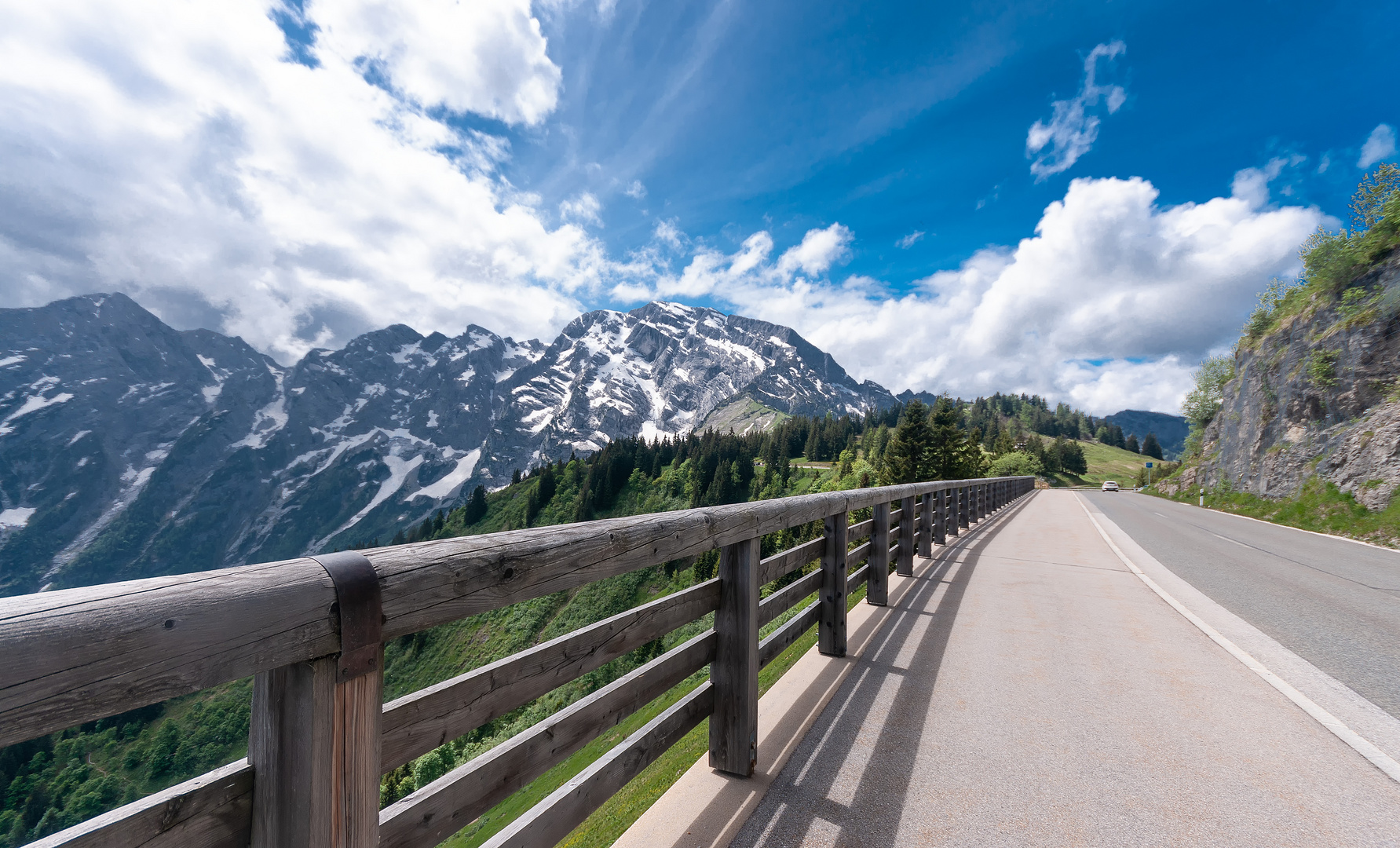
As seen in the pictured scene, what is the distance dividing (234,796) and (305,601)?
1.46 feet

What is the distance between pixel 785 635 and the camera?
4.29 meters

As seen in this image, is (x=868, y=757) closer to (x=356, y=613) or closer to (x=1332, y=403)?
(x=356, y=613)

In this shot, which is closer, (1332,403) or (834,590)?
(834,590)

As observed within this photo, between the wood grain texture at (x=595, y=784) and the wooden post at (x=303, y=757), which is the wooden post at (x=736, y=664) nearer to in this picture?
the wood grain texture at (x=595, y=784)

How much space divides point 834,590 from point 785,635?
94 cm

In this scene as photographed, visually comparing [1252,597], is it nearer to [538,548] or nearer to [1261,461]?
[538,548]

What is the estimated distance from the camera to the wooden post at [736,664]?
323 cm

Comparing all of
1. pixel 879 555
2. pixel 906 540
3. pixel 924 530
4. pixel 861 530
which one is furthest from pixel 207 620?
pixel 924 530

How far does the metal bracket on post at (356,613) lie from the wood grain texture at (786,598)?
249cm

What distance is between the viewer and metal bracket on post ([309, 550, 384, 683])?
1280 millimetres

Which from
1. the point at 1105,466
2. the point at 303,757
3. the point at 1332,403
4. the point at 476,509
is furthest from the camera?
the point at 1105,466

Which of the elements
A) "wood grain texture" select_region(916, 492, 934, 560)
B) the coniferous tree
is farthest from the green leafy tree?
the coniferous tree

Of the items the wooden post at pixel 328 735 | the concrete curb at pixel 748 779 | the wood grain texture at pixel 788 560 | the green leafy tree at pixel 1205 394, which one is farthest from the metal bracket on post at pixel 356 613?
the green leafy tree at pixel 1205 394

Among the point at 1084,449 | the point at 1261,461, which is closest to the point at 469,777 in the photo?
the point at 1261,461
